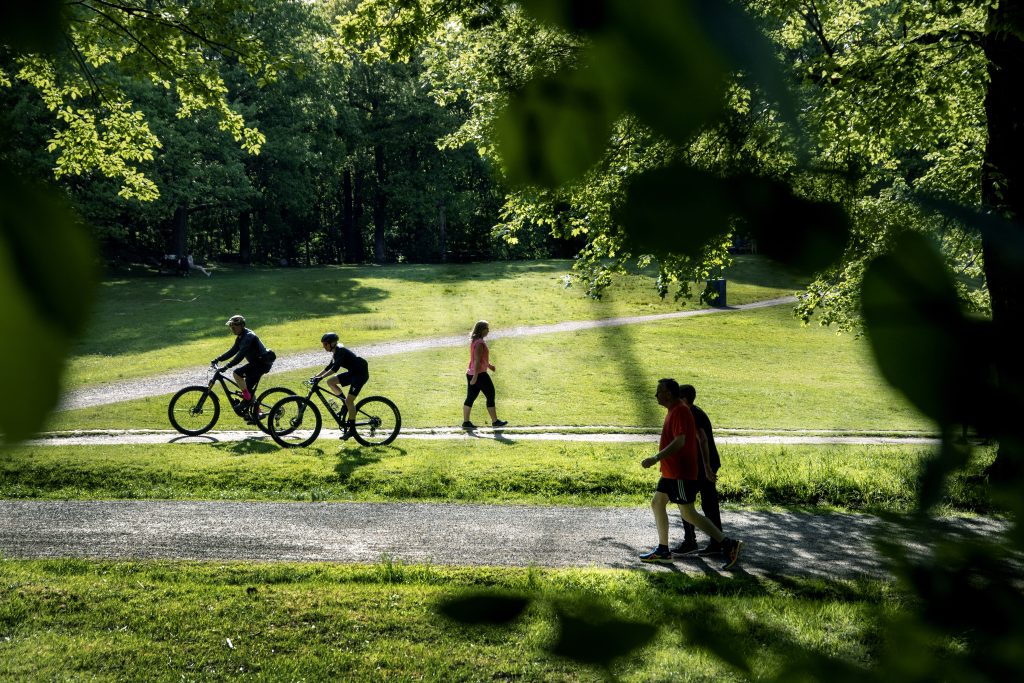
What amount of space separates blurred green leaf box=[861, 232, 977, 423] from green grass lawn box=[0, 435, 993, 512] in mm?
9278

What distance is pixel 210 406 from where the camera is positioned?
1238 cm

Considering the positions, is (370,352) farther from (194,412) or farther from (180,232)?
(180,232)

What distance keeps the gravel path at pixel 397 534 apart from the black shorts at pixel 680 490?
733 mm

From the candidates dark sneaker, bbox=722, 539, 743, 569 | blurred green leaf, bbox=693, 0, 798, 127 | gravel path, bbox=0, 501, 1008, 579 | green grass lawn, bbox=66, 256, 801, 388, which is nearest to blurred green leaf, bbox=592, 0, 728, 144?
blurred green leaf, bbox=693, 0, 798, 127

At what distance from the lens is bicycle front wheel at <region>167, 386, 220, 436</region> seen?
12.0m

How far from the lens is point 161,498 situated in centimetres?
964

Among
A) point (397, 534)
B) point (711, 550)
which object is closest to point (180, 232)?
point (711, 550)

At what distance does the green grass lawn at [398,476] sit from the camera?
32.3 ft

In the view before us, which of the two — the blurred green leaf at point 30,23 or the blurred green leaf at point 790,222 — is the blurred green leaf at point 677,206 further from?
the blurred green leaf at point 30,23

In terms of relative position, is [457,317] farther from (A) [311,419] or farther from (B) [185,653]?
(B) [185,653]

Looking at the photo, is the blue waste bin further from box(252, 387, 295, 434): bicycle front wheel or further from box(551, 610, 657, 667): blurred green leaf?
box(252, 387, 295, 434): bicycle front wheel

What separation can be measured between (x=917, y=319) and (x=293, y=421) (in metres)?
11.6

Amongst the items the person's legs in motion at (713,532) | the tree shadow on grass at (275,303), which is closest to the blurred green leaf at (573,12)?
the person's legs in motion at (713,532)

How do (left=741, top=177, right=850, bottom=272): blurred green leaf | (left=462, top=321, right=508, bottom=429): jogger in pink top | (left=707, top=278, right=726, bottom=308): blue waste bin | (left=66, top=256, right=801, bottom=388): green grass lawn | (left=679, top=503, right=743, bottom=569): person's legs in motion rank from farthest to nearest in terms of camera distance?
(left=66, top=256, right=801, bottom=388): green grass lawn
(left=462, top=321, right=508, bottom=429): jogger in pink top
(left=679, top=503, right=743, bottom=569): person's legs in motion
(left=707, top=278, right=726, bottom=308): blue waste bin
(left=741, top=177, right=850, bottom=272): blurred green leaf
